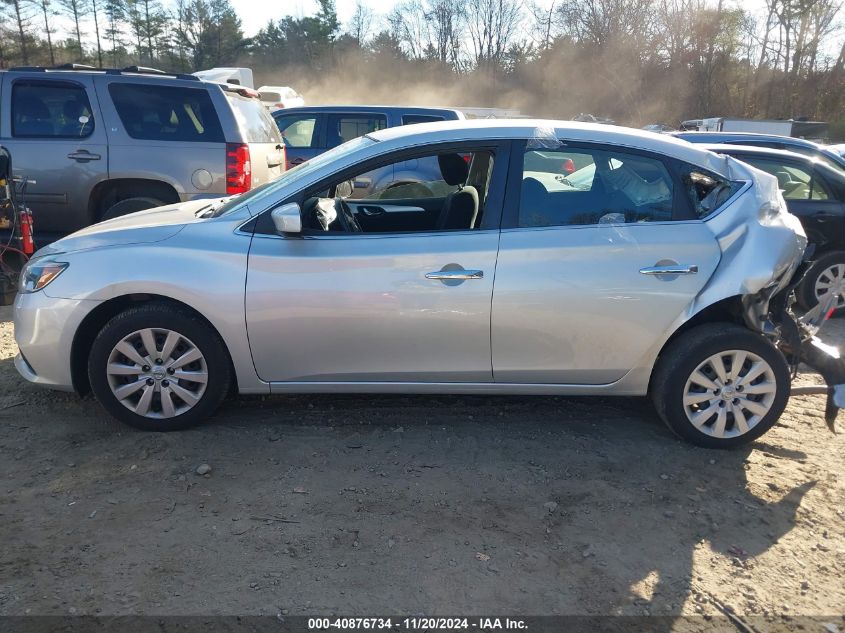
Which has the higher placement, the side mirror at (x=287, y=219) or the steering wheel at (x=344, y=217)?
the side mirror at (x=287, y=219)

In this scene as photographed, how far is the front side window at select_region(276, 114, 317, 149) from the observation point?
10.3 m

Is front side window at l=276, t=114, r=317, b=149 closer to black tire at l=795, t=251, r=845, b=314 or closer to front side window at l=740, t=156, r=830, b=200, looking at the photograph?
front side window at l=740, t=156, r=830, b=200

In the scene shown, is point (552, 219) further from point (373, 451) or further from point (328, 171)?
point (373, 451)

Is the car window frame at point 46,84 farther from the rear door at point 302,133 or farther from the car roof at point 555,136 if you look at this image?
the car roof at point 555,136

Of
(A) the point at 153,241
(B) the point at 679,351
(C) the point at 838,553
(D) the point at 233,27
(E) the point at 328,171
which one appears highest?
(D) the point at 233,27

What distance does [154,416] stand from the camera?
12.3ft

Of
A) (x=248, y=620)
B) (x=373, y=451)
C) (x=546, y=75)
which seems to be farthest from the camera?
(x=546, y=75)

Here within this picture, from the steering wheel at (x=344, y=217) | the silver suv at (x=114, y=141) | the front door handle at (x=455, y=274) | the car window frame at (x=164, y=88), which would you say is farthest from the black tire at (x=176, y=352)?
the car window frame at (x=164, y=88)

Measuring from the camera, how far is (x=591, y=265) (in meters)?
3.60

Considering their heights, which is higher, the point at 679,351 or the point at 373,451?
the point at 679,351

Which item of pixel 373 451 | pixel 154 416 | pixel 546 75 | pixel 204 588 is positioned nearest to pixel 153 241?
pixel 154 416

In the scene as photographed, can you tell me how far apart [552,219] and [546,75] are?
2026 inches

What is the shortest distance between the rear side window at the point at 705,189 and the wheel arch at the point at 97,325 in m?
2.74

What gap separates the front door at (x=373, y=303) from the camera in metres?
3.58
